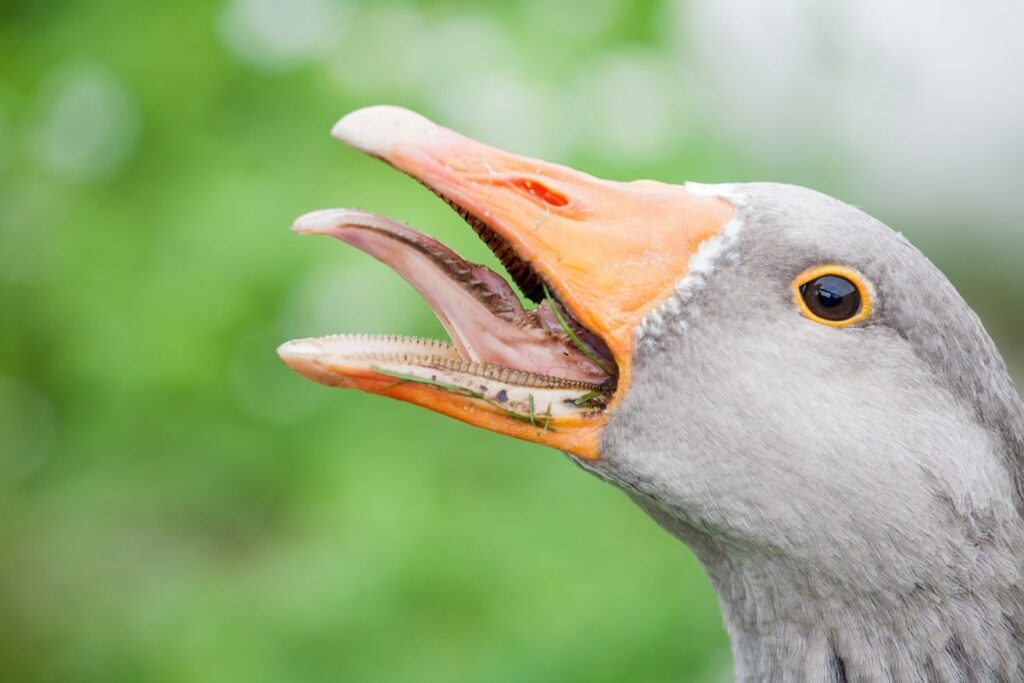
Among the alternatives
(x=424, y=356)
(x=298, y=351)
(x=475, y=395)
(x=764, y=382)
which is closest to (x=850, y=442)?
(x=764, y=382)

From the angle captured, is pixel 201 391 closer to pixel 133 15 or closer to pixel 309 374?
pixel 133 15

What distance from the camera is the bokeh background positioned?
170 inches

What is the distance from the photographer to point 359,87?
5227mm

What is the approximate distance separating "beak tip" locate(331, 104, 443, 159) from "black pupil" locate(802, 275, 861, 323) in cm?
78

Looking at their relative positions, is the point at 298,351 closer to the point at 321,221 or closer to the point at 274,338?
the point at 321,221

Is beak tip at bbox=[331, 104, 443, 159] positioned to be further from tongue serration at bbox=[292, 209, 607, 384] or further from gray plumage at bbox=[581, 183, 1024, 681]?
gray plumage at bbox=[581, 183, 1024, 681]

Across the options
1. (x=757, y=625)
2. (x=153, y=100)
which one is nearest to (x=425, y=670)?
(x=757, y=625)

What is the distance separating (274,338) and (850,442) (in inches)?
126

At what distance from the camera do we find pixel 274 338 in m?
4.90

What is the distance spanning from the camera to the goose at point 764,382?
2150 millimetres

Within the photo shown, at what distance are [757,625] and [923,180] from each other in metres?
5.97

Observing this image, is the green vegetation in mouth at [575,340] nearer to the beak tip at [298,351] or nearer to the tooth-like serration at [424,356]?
the tooth-like serration at [424,356]

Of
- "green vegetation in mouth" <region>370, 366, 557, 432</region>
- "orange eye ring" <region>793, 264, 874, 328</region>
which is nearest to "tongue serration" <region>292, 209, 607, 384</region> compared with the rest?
"green vegetation in mouth" <region>370, 366, 557, 432</region>

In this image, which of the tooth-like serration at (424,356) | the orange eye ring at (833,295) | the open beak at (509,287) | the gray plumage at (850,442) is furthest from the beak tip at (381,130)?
the orange eye ring at (833,295)
